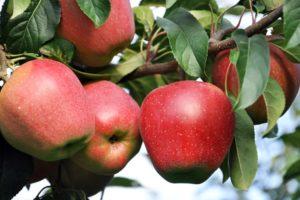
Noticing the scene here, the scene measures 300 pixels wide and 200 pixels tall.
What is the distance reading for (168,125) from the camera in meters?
1.29

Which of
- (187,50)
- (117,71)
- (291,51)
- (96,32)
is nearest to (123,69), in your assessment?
(117,71)

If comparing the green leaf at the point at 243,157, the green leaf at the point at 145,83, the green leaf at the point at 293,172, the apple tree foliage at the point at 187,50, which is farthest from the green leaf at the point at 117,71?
the green leaf at the point at 293,172

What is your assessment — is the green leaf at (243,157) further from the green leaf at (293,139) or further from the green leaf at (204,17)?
the green leaf at (204,17)

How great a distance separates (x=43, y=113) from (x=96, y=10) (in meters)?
0.22

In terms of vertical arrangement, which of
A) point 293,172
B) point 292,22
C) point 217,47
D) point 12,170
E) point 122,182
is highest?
point 292,22

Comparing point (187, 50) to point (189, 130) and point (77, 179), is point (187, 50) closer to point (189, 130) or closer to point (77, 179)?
point (189, 130)

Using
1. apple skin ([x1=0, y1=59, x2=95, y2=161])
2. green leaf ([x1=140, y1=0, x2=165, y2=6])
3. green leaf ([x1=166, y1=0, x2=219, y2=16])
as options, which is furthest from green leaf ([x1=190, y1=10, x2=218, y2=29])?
apple skin ([x1=0, y1=59, x2=95, y2=161])

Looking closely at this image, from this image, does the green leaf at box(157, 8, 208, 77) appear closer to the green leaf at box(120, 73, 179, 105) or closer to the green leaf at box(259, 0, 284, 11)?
the green leaf at box(259, 0, 284, 11)

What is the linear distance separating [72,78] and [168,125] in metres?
0.20

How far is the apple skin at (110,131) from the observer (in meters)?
1.34

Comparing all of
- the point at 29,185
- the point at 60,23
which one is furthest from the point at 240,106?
the point at 29,185

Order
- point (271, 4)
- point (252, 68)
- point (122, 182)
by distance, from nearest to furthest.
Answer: point (252, 68) < point (271, 4) < point (122, 182)

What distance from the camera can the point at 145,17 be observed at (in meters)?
1.68

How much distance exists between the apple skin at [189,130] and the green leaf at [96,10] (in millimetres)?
181
